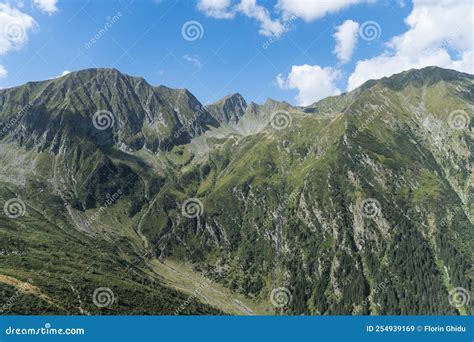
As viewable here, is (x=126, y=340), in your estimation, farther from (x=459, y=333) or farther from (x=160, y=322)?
(x=459, y=333)

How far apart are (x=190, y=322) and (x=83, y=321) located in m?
17.1

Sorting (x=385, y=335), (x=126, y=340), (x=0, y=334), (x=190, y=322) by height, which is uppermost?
(x=385, y=335)

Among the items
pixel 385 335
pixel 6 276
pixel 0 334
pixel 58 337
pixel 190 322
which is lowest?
pixel 6 276

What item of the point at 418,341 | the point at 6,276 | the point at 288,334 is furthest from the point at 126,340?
the point at 6,276

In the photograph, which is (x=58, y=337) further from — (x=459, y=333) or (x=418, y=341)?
(x=459, y=333)

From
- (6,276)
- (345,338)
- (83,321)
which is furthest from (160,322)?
(6,276)

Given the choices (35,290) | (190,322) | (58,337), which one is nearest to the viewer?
(58,337)

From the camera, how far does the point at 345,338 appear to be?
206 feet

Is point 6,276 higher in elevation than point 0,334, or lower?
lower

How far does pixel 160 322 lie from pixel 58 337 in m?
19.4

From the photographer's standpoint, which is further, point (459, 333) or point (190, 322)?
point (190, 322)

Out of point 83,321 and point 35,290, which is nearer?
point 83,321

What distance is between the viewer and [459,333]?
6544cm

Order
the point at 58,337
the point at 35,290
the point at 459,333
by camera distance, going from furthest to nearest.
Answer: the point at 35,290 < the point at 459,333 < the point at 58,337
